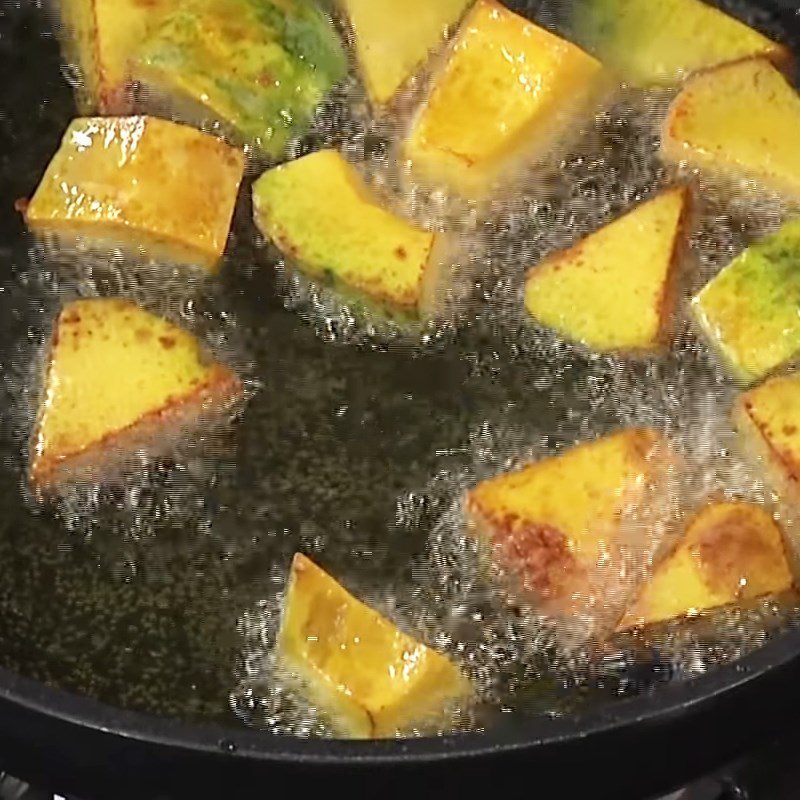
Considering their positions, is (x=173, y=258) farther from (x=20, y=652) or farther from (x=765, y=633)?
(x=765, y=633)

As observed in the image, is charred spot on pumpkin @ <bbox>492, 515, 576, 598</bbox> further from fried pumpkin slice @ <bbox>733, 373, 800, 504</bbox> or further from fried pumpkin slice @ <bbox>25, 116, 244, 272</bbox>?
fried pumpkin slice @ <bbox>25, 116, 244, 272</bbox>

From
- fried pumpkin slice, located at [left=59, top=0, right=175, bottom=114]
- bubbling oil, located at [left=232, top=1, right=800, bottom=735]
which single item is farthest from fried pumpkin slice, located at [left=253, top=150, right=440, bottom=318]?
fried pumpkin slice, located at [left=59, top=0, right=175, bottom=114]

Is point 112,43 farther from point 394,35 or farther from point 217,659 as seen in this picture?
point 217,659

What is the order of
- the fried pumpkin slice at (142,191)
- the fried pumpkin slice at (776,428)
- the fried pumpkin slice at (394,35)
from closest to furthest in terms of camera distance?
the fried pumpkin slice at (776,428) → the fried pumpkin slice at (142,191) → the fried pumpkin slice at (394,35)

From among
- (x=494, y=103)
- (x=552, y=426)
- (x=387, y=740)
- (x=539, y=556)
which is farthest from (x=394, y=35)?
(x=387, y=740)

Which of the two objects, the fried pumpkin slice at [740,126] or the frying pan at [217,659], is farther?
the fried pumpkin slice at [740,126]

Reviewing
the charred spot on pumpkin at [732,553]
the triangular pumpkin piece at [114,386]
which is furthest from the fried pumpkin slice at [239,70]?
the charred spot on pumpkin at [732,553]

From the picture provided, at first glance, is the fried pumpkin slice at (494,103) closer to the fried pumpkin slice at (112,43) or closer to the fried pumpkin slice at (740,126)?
the fried pumpkin slice at (740,126)
